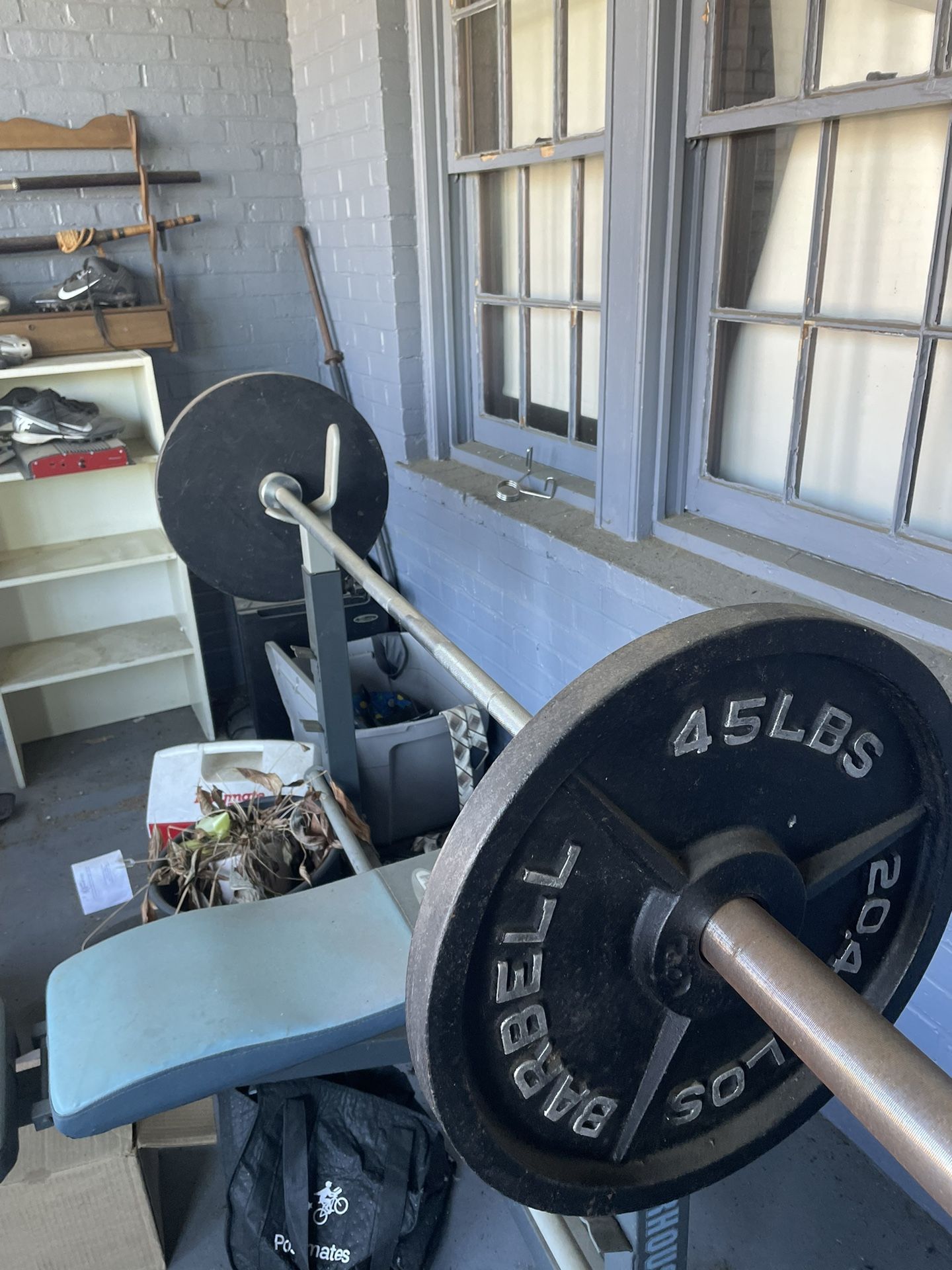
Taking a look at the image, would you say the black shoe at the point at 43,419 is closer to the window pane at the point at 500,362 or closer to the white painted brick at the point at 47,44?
the white painted brick at the point at 47,44

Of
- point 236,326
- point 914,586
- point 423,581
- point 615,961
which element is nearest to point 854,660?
point 615,961

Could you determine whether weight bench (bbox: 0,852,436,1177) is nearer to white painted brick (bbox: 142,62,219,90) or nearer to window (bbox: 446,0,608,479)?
window (bbox: 446,0,608,479)

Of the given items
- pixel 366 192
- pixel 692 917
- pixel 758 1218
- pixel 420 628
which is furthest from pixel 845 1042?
pixel 366 192

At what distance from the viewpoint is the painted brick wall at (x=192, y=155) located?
9.06 ft

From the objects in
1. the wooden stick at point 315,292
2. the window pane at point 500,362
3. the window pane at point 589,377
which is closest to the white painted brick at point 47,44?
the wooden stick at point 315,292

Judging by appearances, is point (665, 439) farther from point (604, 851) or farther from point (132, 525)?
point (132, 525)

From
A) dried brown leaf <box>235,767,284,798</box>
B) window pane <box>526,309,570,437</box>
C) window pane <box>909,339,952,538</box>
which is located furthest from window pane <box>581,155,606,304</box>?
dried brown leaf <box>235,767,284,798</box>

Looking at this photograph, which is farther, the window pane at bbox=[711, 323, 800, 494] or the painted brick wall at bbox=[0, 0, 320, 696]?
the painted brick wall at bbox=[0, 0, 320, 696]

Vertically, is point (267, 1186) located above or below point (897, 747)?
below

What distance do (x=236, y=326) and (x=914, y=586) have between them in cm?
257

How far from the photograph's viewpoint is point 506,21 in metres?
2.16

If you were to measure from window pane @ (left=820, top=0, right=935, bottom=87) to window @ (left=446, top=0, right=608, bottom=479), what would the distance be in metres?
0.54

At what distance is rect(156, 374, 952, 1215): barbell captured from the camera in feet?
1.95

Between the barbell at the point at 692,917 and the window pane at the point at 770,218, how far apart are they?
1162mm
